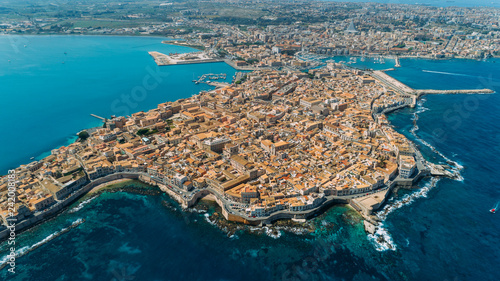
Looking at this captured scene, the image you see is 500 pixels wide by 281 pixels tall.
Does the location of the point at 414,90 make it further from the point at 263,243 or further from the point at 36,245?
the point at 36,245

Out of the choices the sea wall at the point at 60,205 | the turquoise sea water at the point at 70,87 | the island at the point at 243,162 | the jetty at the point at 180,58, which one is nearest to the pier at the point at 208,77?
the turquoise sea water at the point at 70,87

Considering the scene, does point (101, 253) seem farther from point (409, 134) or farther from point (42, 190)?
point (409, 134)

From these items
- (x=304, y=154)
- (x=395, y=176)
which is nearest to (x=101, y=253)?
(x=304, y=154)

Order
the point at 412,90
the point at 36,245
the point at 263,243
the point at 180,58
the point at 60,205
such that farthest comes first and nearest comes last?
the point at 180,58
the point at 412,90
the point at 60,205
the point at 263,243
the point at 36,245

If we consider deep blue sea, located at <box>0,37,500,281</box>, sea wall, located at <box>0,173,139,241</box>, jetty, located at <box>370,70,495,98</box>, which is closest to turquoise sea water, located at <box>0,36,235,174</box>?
sea wall, located at <box>0,173,139,241</box>

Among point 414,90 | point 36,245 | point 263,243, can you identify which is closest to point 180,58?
point 414,90

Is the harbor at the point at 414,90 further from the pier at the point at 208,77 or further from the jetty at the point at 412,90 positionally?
the pier at the point at 208,77
